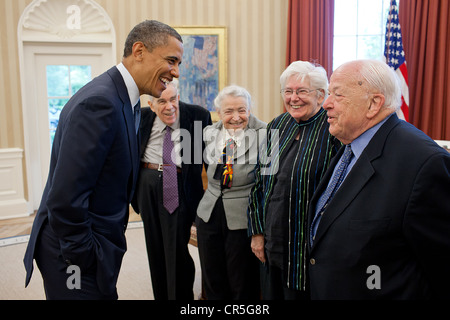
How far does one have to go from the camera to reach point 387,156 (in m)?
1.40

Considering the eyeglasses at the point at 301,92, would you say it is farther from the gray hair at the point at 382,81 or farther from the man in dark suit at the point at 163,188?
the man in dark suit at the point at 163,188

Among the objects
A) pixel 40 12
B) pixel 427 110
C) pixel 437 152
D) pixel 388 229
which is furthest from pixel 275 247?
pixel 40 12

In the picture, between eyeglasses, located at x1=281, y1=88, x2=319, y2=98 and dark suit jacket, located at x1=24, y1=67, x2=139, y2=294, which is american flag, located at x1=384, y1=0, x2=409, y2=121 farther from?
dark suit jacket, located at x1=24, y1=67, x2=139, y2=294

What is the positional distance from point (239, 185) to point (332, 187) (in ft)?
3.14

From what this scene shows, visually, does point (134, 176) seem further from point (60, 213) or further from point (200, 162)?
point (200, 162)

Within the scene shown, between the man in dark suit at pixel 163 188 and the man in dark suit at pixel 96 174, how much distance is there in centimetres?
104

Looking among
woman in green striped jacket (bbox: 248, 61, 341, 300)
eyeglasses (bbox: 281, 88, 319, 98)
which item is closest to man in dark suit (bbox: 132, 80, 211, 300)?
woman in green striped jacket (bbox: 248, 61, 341, 300)

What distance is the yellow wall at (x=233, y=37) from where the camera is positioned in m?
5.70

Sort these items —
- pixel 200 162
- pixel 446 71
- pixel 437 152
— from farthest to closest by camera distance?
pixel 446 71, pixel 200 162, pixel 437 152

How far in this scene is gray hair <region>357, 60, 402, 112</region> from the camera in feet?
4.83

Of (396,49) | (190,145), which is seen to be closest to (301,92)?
(190,145)

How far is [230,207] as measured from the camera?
2469 millimetres

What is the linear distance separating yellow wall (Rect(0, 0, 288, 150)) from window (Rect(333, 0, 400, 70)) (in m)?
A: 0.89

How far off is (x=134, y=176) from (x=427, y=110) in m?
5.32
